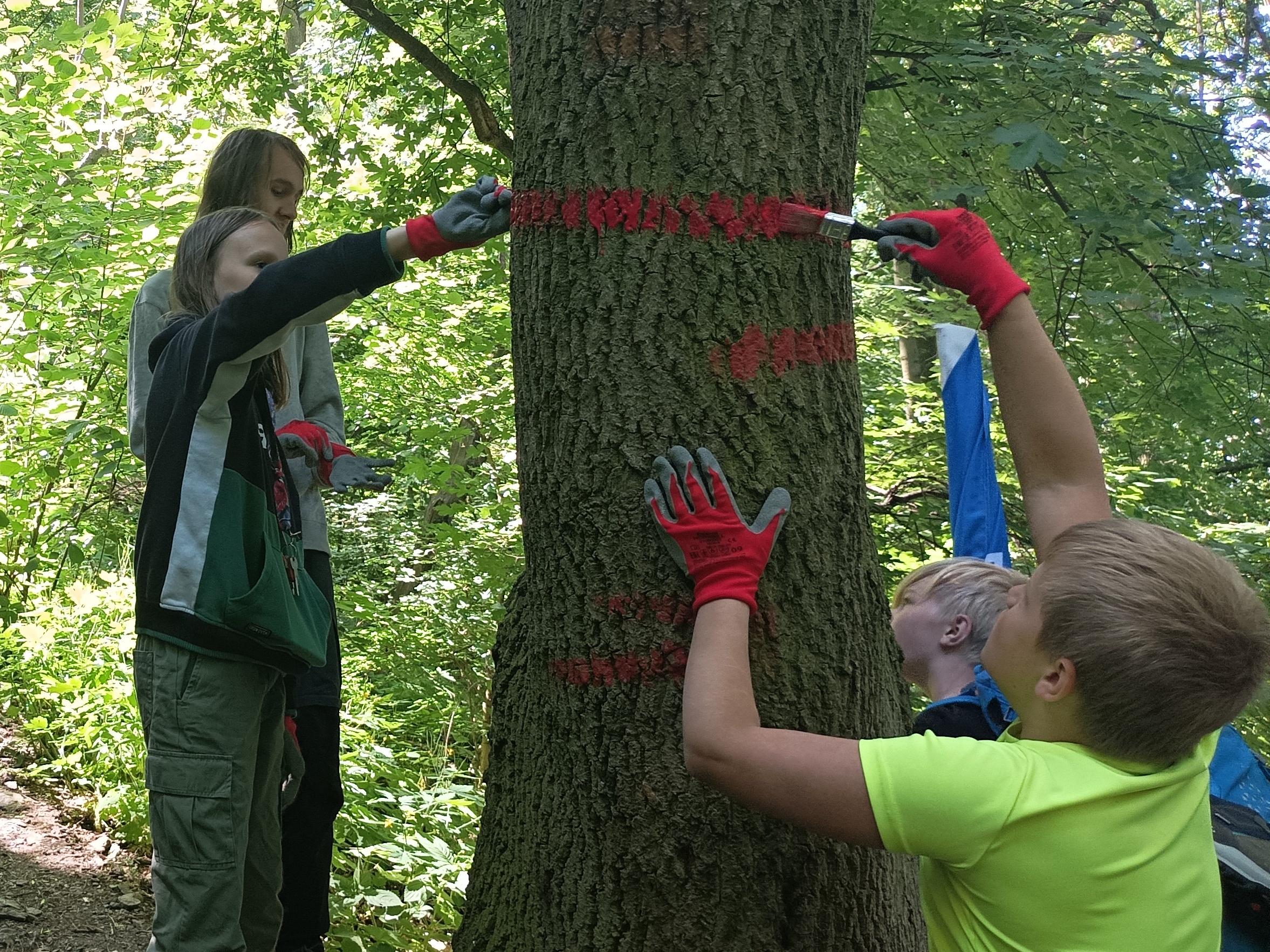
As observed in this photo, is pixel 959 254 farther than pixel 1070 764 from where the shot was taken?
Yes

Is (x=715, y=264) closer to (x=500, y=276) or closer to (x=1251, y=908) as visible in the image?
(x=1251, y=908)

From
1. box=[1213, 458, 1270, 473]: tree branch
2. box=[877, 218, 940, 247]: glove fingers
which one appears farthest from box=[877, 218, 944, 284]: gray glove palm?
box=[1213, 458, 1270, 473]: tree branch

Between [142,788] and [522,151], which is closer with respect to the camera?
[522,151]

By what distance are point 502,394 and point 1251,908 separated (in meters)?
4.07

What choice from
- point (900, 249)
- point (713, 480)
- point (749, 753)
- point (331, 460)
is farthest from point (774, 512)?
point (331, 460)

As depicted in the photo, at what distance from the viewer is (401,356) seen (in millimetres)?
5805

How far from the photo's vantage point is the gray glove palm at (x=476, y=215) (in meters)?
1.69

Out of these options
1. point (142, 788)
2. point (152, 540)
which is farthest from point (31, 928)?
point (152, 540)

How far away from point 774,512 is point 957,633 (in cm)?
89

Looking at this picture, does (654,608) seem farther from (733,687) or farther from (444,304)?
(444,304)

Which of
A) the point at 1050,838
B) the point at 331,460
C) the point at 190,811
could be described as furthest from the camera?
the point at 331,460

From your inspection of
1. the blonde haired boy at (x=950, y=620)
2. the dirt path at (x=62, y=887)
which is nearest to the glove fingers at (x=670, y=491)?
the blonde haired boy at (x=950, y=620)

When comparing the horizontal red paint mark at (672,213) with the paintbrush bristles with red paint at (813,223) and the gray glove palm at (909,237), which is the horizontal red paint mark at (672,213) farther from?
the gray glove palm at (909,237)

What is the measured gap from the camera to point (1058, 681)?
125cm
